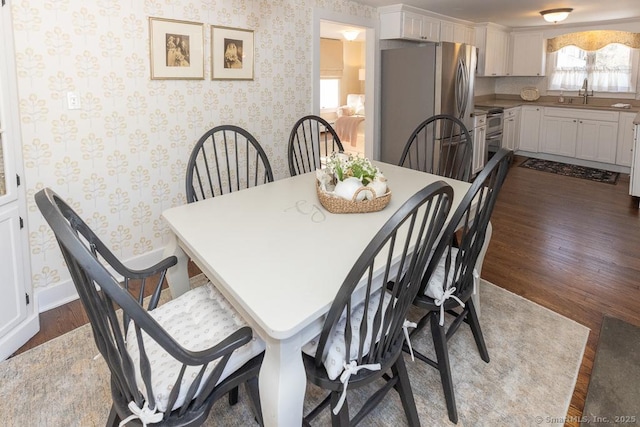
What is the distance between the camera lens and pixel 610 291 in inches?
106

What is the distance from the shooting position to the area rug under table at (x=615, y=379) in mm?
1686

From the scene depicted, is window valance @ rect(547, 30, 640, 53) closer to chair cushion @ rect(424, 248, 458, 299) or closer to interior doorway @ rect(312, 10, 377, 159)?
interior doorway @ rect(312, 10, 377, 159)

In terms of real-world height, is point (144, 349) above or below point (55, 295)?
above

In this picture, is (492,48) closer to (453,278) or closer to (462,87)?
(462,87)

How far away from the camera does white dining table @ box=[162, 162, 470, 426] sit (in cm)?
109

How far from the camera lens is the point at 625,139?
5.61 m

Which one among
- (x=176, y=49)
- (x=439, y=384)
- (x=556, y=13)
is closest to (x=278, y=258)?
(x=439, y=384)

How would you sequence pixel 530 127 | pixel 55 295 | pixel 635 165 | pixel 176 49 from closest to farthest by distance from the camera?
1. pixel 55 295
2. pixel 176 49
3. pixel 635 165
4. pixel 530 127

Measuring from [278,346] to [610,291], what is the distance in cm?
259

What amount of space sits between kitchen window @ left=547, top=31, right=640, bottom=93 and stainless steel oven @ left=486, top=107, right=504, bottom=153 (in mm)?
1627

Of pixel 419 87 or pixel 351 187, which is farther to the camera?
pixel 419 87

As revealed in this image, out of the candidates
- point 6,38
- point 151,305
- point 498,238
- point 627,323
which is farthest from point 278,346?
point 498,238

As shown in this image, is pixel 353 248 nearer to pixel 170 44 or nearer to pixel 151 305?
pixel 151 305

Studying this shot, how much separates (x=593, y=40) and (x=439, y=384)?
21.9ft
